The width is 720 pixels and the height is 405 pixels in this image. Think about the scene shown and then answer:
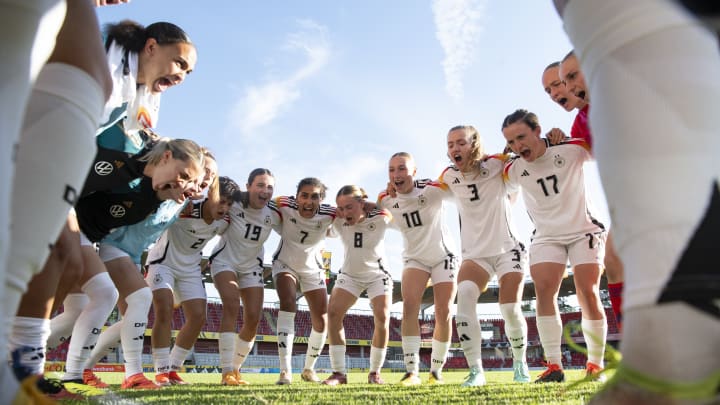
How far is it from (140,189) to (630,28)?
12.6 ft

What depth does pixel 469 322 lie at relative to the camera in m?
5.25

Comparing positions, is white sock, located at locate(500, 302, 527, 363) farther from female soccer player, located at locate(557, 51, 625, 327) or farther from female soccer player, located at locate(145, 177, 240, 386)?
female soccer player, located at locate(145, 177, 240, 386)

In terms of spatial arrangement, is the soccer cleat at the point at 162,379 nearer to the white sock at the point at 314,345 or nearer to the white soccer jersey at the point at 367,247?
the white sock at the point at 314,345

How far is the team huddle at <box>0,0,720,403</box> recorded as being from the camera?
94 cm

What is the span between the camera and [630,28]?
2.77ft

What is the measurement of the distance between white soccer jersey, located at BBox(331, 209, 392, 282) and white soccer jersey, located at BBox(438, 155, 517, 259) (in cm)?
132

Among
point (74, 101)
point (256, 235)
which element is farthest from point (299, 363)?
point (74, 101)

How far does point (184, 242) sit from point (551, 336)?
4390mm

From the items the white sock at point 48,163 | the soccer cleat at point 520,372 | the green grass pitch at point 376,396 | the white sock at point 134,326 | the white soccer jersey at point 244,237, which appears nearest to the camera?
the white sock at point 48,163

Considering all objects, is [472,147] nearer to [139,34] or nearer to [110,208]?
[139,34]

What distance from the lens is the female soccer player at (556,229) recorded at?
4543 mm

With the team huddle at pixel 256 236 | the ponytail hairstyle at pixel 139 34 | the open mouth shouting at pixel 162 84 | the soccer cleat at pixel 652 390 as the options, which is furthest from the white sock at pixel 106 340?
the soccer cleat at pixel 652 390

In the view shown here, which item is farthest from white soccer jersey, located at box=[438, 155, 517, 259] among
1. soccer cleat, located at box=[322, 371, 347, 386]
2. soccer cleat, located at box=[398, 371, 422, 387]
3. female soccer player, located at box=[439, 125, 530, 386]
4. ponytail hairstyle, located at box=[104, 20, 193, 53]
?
ponytail hairstyle, located at box=[104, 20, 193, 53]

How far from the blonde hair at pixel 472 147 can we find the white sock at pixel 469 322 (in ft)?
4.44
